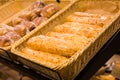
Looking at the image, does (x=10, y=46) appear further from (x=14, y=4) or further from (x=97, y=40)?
(x=14, y=4)

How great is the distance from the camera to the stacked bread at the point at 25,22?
1.47 m

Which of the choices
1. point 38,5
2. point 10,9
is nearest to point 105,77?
point 38,5

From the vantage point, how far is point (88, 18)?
1.46 m

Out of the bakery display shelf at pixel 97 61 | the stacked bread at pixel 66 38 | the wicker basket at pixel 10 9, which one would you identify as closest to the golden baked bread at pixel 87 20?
the stacked bread at pixel 66 38

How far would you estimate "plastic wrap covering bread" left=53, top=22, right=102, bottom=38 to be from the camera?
1.30 metres

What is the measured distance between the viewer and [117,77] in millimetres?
1687

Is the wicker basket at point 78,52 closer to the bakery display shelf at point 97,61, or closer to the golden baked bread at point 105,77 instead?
the bakery display shelf at point 97,61

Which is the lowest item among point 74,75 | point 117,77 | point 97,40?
point 117,77

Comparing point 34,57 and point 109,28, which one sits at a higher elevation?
point 109,28

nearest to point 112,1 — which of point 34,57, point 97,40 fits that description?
point 97,40

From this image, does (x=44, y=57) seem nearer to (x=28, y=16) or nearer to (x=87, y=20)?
(x=87, y=20)

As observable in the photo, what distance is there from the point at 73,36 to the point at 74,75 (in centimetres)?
30

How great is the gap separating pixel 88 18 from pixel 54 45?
36 centimetres

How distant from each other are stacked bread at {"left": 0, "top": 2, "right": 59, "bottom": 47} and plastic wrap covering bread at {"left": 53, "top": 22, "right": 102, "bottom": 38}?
9.1 inches
